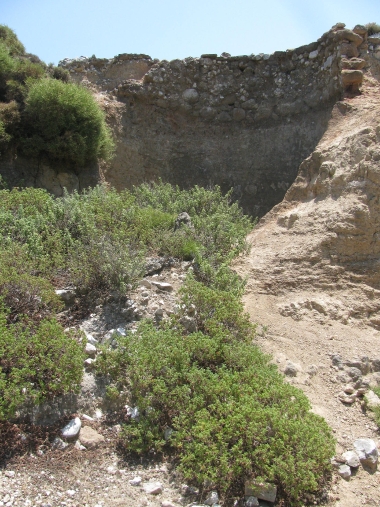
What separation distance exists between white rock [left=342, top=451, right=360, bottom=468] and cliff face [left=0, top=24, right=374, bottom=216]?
6.15 m

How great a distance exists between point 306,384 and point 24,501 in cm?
243

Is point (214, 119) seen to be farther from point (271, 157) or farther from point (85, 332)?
point (85, 332)

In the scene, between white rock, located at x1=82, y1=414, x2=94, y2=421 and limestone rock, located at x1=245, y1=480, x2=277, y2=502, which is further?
white rock, located at x1=82, y1=414, x2=94, y2=421

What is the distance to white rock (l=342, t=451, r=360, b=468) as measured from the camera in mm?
3648

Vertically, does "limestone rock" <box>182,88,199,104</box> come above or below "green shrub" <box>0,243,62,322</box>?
above

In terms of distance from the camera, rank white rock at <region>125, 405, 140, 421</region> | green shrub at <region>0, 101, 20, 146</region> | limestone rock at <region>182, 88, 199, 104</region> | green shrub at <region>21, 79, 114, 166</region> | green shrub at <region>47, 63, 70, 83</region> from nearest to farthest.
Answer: white rock at <region>125, 405, 140, 421</region>
green shrub at <region>0, 101, 20, 146</region>
green shrub at <region>21, 79, 114, 166</region>
green shrub at <region>47, 63, 70, 83</region>
limestone rock at <region>182, 88, 199, 104</region>

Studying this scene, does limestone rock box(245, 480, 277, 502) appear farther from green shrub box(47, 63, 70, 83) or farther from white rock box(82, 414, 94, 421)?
green shrub box(47, 63, 70, 83)

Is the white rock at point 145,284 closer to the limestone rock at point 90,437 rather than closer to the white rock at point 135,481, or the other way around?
the limestone rock at point 90,437

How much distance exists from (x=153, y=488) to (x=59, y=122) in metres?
6.72

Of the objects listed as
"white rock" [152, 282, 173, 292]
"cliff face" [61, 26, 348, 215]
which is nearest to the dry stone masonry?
"cliff face" [61, 26, 348, 215]

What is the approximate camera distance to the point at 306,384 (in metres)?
4.49

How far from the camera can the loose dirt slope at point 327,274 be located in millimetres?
4629

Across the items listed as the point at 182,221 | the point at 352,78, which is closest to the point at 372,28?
the point at 352,78

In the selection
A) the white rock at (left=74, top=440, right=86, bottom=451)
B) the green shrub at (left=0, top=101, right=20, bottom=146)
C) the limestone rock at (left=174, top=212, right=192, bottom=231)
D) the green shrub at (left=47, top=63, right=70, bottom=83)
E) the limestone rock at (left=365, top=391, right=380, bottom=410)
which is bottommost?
the white rock at (left=74, top=440, right=86, bottom=451)
